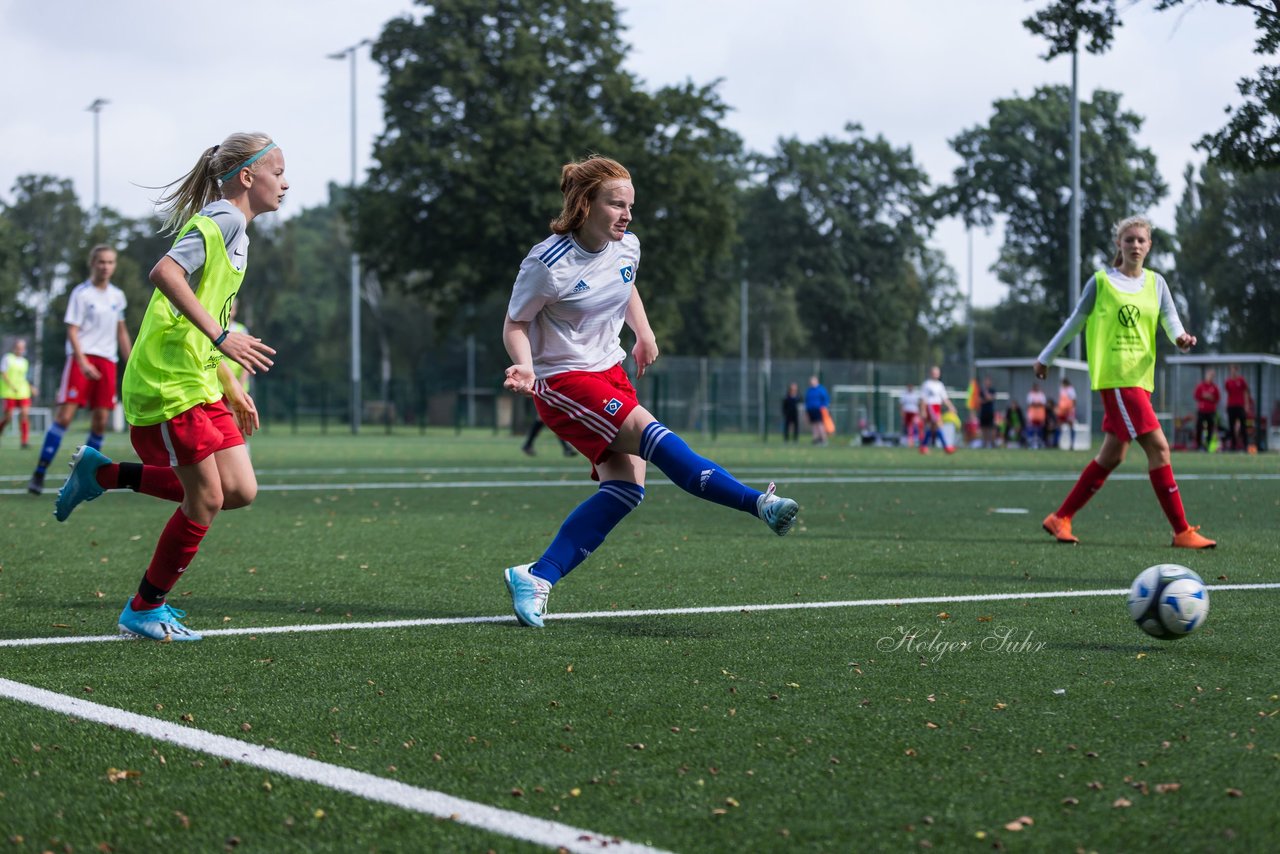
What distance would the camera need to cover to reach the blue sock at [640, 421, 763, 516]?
5289 mm

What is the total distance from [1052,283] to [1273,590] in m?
56.9

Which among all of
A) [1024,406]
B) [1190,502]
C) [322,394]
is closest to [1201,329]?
[1024,406]

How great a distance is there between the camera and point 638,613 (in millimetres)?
5812

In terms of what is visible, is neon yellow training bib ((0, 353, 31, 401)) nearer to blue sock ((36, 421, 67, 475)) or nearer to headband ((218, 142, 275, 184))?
blue sock ((36, 421, 67, 475))

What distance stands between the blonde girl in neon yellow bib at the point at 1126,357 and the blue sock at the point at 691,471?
3.91 metres

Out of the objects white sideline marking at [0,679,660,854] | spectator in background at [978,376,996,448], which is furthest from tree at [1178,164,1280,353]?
white sideline marking at [0,679,660,854]

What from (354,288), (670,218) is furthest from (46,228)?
(670,218)

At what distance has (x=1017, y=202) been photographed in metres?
64.2

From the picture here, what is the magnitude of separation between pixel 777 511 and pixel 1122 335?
14.4 feet

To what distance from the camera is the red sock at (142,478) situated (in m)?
5.79

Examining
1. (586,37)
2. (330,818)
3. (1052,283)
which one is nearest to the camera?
(330,818)

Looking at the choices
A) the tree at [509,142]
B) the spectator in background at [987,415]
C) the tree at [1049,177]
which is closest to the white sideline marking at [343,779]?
the spectator in background at [987,415]

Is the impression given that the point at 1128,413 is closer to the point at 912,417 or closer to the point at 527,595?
the point at 527,595

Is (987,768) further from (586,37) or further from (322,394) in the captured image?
(322,394)
